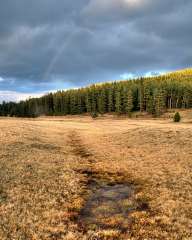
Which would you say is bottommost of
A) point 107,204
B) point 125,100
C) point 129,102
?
point 107,204


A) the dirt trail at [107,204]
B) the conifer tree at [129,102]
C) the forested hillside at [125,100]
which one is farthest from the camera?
the forested hillside at [125,100]

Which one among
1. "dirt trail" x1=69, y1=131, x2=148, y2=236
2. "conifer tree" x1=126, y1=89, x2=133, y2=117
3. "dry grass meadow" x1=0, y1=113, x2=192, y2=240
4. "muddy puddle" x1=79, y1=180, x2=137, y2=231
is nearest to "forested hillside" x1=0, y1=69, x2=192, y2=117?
"conifer tree" x1=126, y1=89, x2=133, y2=117

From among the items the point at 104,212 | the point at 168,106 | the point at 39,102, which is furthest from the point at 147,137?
the point at 39,102

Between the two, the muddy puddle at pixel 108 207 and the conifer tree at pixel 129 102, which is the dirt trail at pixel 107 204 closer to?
the muddy puddle at pixel 108 207

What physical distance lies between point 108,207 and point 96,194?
8.58ft

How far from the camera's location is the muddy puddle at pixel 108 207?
13.1 meters

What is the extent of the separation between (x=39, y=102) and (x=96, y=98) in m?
49.6

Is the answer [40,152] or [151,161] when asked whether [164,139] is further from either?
[40,152]

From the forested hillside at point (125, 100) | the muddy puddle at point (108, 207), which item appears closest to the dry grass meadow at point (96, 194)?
the muddy puddle at point (108, 207)

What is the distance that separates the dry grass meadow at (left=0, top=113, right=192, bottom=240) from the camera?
1228 centimetres

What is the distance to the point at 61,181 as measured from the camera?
20172 mm

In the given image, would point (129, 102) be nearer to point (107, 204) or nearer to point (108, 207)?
point (107, 204)

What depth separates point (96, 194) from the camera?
18031 millimetres

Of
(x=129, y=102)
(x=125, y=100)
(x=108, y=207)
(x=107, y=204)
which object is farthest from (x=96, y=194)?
(x=125, y=100)
